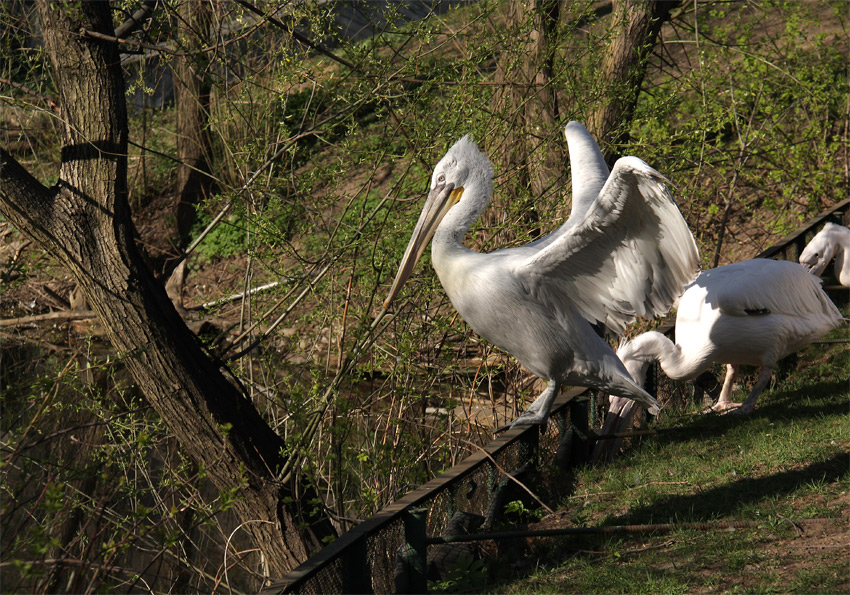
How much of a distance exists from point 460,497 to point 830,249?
13.0ft

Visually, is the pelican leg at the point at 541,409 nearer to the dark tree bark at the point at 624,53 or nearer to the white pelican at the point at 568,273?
the white pelican at the point at 568,273

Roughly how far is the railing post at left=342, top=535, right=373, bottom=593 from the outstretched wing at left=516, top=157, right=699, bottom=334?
119 centimetres

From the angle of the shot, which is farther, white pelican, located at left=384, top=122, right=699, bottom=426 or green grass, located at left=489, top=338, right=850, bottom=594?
white pelican, located at left=384, top=122, right=699, bottom=426

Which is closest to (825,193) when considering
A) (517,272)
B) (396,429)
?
(396,429)

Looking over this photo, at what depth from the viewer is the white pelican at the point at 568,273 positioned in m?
3.16

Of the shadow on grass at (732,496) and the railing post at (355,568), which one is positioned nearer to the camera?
the railing post at (355,568)

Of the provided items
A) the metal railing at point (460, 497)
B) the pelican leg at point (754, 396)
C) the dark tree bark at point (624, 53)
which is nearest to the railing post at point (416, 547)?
the metal railing at point (460, 497)

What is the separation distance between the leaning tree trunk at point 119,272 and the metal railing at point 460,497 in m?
0.80

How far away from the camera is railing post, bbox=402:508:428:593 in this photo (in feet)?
10.6

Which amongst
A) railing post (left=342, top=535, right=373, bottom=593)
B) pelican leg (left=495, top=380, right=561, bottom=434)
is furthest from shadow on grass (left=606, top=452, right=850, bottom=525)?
railing post (left=342, top=535, right=373, bottom=593)

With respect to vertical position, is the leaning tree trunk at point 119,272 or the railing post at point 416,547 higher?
the leaning tree trunk at point 119,272

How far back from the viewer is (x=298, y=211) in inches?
201

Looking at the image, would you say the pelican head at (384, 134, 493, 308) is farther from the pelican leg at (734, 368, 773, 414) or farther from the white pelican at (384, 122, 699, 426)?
the pelican leg at (734, 368, 773, 414)

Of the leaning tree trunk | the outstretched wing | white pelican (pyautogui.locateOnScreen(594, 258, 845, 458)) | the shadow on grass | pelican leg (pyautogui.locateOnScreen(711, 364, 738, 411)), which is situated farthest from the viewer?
pelican leg (pyautogui.locateOnScreen(711, 364, 738, 411))
